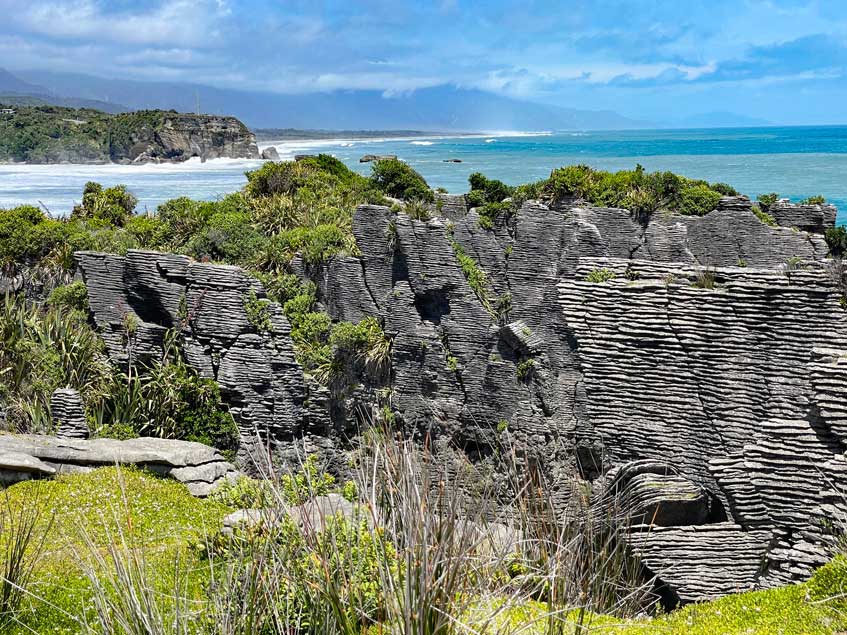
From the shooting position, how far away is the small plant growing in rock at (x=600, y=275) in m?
14.8

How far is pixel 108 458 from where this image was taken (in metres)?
14.8

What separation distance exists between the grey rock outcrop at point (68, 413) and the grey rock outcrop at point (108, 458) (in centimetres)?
111

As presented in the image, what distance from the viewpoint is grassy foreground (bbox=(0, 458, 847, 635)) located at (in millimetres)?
4645

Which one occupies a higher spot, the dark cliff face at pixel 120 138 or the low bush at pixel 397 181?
the dark cliff face at pixel 120 138

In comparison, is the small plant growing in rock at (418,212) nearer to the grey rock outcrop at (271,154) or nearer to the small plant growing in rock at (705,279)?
the small plant growing in rock at (705,279)

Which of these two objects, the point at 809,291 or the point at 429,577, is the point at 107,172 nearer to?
the point at 809,291

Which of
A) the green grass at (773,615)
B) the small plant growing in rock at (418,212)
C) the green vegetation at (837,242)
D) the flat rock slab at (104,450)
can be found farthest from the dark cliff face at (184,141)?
the green grass at (773,615)

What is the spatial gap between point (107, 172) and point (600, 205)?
65257mm

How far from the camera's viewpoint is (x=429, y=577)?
4.54 meters

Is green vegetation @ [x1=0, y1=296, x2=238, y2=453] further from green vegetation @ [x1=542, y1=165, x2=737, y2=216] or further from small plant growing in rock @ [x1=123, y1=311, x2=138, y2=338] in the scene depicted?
green vegetation @ [x1=542, y1=165, x2=737, y2=216]

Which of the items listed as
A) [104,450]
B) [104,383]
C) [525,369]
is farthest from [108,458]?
[525,369]

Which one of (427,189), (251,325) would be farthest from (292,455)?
(427,189)

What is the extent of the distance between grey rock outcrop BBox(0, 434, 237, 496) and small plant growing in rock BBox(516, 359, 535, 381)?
6788 mm

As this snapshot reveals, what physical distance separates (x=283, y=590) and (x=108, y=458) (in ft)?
35.0
